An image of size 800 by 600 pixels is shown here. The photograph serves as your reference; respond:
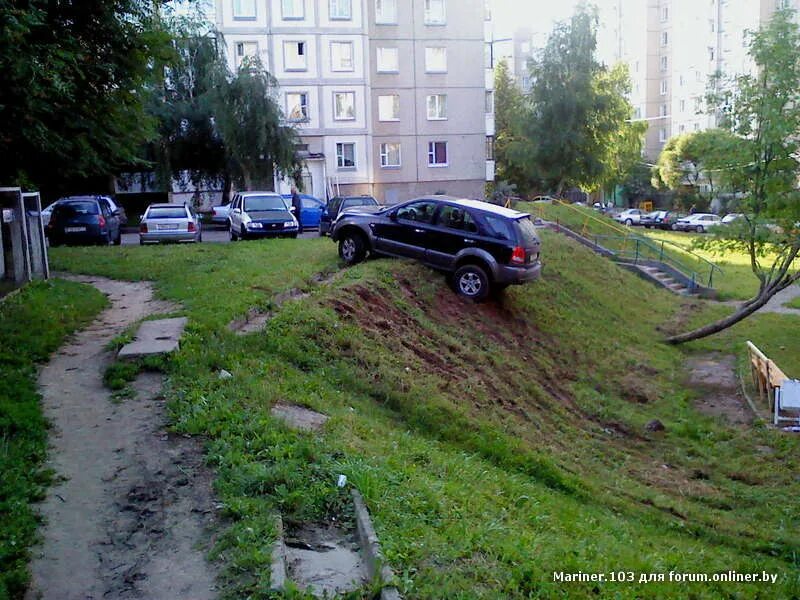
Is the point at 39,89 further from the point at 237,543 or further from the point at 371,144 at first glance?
the point at 371,144

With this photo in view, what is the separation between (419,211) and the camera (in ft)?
56.1

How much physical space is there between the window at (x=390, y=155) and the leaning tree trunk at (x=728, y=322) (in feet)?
98.6

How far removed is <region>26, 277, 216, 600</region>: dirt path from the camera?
5301 mm

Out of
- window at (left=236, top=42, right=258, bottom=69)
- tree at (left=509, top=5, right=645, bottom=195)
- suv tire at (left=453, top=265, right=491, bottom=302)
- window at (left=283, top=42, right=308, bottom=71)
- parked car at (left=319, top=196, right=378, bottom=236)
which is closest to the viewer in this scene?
suv tire at (left=453, top=265, right=491, bottom=302)

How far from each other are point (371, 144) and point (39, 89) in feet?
127

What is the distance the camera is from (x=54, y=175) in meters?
17.7

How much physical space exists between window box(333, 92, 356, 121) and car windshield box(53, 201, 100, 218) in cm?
2401

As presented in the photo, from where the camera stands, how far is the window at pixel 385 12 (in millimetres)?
48875

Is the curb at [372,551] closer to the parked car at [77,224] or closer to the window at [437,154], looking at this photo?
the parked car at [77,224]

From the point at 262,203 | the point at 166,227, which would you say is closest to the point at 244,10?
the point at 262,203

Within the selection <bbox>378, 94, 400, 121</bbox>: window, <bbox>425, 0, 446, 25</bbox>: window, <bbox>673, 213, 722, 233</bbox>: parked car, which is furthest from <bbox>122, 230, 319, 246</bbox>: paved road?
<bbox>673, 213, 722, 233</bbox>: parked car

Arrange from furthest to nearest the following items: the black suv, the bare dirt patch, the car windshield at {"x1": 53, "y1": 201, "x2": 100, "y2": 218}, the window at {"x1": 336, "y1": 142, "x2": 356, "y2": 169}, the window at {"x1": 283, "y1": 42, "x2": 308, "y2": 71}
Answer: the window at {"x1": 336, "y1": 142, "x2": 356, "y2": 169} → the window at {"x1": 283, "y1": 42, "x2": 308, "y2": 71} → the car windshield at {"x1": 53, "y1": 201, "x2": 100, "y2": 218} → the black suv → the bare dirt patch

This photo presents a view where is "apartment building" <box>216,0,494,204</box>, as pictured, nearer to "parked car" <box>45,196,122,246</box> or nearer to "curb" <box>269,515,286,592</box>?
"parked car" <box>45,196,122,246</box>

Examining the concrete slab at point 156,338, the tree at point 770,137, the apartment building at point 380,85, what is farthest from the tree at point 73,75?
the apartment building at point 380,85
